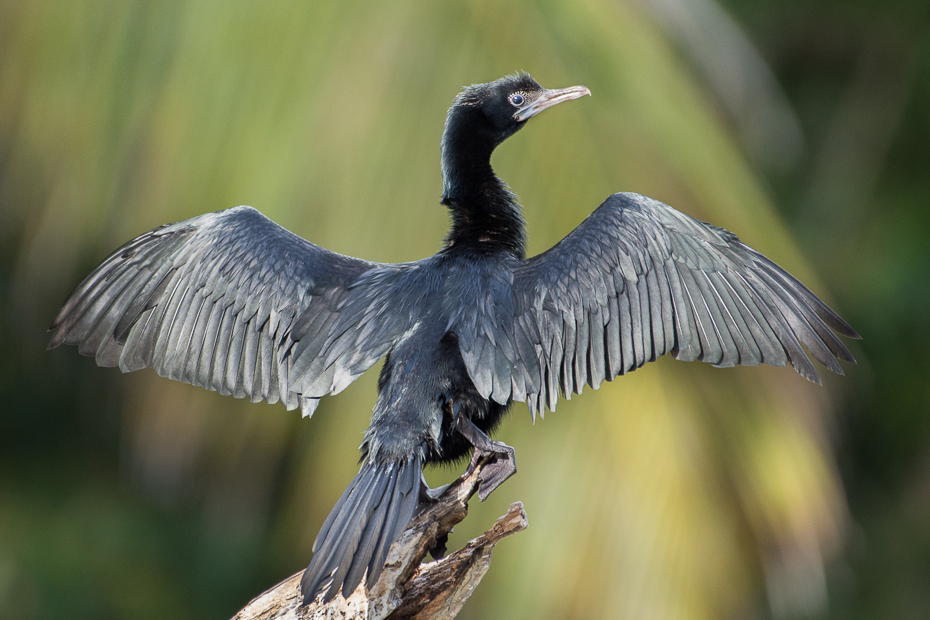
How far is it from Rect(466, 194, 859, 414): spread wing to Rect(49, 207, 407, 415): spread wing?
0.56 m

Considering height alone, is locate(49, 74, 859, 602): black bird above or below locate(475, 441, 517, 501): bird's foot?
above

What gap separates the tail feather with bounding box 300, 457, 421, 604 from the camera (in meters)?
3.12

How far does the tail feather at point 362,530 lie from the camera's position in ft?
10.2

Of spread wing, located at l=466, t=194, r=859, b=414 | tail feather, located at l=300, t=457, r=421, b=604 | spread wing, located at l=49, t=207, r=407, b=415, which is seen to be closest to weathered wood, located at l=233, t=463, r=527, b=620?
tail feather, located at l=300, t=457, r=421, b=604

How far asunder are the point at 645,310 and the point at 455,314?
0.73 metres

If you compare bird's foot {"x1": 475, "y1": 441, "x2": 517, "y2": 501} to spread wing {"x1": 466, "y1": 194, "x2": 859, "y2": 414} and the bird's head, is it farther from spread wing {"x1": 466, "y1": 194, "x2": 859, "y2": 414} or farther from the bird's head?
the bird's head

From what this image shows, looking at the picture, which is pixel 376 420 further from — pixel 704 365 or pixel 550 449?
pixel 704 365

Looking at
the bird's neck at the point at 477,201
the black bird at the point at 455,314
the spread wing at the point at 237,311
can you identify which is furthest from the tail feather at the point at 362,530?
the bird's neck at the point at 477,201

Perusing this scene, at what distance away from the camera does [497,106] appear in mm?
4379

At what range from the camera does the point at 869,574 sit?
10688mm

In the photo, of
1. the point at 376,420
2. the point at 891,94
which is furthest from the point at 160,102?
the point at 891,94

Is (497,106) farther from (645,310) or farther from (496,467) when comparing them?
(496,467)

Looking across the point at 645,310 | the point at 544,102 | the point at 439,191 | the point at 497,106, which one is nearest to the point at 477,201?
the point at 497,106

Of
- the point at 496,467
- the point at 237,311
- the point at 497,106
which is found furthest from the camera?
the point at 497,106
